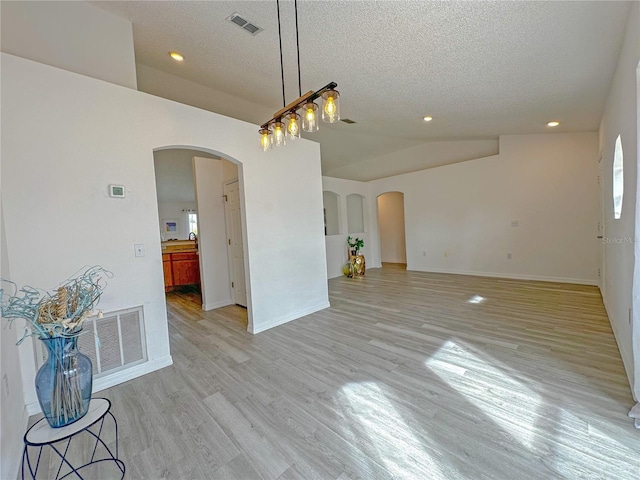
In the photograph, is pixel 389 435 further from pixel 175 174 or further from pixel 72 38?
pixel 175 174

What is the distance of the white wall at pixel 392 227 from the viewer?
29.9ft

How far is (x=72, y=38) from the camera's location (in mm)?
2453

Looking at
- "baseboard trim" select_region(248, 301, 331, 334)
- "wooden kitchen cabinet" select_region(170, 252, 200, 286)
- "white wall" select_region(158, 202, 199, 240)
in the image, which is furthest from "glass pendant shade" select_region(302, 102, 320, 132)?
"white wall" select_region(158, 202, 199, 240)

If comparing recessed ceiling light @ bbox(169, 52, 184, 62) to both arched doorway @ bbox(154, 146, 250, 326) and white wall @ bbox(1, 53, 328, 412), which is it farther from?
arched doorway @ bbox(154, 146, 250, 326)

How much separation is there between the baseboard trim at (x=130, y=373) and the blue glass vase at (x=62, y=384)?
3.91 feet

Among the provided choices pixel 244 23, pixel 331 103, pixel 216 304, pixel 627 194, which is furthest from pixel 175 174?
pixel 627 194

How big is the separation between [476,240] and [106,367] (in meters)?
6.99

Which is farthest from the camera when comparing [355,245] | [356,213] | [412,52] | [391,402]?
[356,213]

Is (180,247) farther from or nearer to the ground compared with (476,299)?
farther from the ground

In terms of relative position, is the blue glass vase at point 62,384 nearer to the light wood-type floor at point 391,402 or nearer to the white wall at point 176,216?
the light wood-type floor at point 391,402

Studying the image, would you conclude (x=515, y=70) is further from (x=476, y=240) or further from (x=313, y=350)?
(x=476, y=240)

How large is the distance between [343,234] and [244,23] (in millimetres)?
5512

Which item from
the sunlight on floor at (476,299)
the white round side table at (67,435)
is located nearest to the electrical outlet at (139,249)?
the white round side table at (67,435)

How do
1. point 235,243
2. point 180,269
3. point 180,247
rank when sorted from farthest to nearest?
1. point 180,247
2. point 180,269
3. point 235,243
